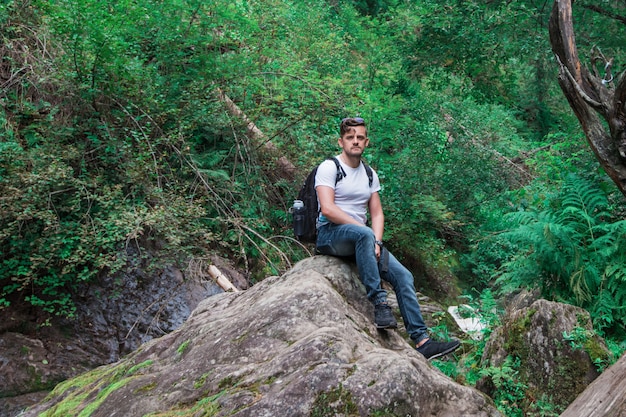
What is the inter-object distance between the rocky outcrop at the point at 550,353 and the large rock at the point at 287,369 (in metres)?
0.97

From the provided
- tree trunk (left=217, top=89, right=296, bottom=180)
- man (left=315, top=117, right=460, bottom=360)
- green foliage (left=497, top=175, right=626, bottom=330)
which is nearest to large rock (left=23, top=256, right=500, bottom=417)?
man (left=315, top=117, right=460, bottom=360)

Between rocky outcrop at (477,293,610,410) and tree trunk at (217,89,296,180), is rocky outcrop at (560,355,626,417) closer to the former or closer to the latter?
rocky outcrop at (477,293,610,410)

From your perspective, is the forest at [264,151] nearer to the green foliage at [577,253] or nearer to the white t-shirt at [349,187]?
the green foliage at [577,253]

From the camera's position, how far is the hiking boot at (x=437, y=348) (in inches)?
179

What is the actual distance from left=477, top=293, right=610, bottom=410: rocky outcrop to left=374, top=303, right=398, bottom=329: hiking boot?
903 millimetres

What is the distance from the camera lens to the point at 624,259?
6.12 meters

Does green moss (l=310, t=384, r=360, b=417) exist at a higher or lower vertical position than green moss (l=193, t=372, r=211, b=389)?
higher

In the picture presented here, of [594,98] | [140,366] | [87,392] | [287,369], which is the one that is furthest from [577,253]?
[87,392]

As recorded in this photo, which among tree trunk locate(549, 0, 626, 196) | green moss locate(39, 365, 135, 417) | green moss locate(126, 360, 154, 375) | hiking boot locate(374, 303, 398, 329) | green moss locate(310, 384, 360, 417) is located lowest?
green moss locate(39, 365, 135, 417)

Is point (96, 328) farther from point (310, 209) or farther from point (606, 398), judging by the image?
point (606, 398)

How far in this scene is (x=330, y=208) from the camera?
497cm

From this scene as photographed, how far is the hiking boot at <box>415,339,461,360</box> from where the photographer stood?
454 centimetres

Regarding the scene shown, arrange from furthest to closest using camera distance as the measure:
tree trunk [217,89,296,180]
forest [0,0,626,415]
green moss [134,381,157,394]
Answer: tree trunk [217,89,296,180]
forest [0,0,626,415]
green moss [134,381,157,394]

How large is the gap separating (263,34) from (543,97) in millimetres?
11643
